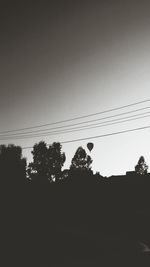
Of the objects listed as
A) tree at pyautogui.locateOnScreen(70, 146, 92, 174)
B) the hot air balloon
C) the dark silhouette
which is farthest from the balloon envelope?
tree at pyautogui.locateOnScreen(70, 146, 92, 174)

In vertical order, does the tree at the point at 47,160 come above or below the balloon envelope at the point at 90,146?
above

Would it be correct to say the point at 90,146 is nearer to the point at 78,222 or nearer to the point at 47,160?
the point at 78,222

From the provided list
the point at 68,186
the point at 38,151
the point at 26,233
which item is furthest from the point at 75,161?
the point at 26,233

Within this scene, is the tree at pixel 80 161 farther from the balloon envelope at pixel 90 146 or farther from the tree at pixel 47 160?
the balloon envelope at pixel 90 146

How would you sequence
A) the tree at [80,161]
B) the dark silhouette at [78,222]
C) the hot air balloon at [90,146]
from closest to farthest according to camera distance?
the dark silhouette at [78,222]
the hot air balloon at [90,146]
the tree at [80,161]

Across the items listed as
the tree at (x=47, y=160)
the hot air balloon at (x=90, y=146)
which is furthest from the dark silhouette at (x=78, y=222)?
the tree at (x=47, y=160)

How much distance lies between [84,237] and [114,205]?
1829 cm

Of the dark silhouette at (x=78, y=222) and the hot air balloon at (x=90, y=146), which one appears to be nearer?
the dark silhouette at (x=78, y=222)

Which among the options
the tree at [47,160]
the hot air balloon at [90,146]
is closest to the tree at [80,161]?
the tree at [47,160]

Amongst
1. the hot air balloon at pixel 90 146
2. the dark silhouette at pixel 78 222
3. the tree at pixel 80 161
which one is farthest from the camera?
the tree at pixel 80 161

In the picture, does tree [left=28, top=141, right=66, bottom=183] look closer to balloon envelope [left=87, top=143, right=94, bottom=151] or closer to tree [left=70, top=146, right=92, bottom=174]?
tree [left=70, top=146, right=92, bottom=174]

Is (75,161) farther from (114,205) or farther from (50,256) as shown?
(50,256)

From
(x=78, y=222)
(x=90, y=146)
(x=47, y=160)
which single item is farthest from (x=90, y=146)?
(x=47, y=160)

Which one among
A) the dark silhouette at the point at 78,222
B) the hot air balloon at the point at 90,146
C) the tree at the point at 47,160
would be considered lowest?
the dark silhouette at the point at 78,222
